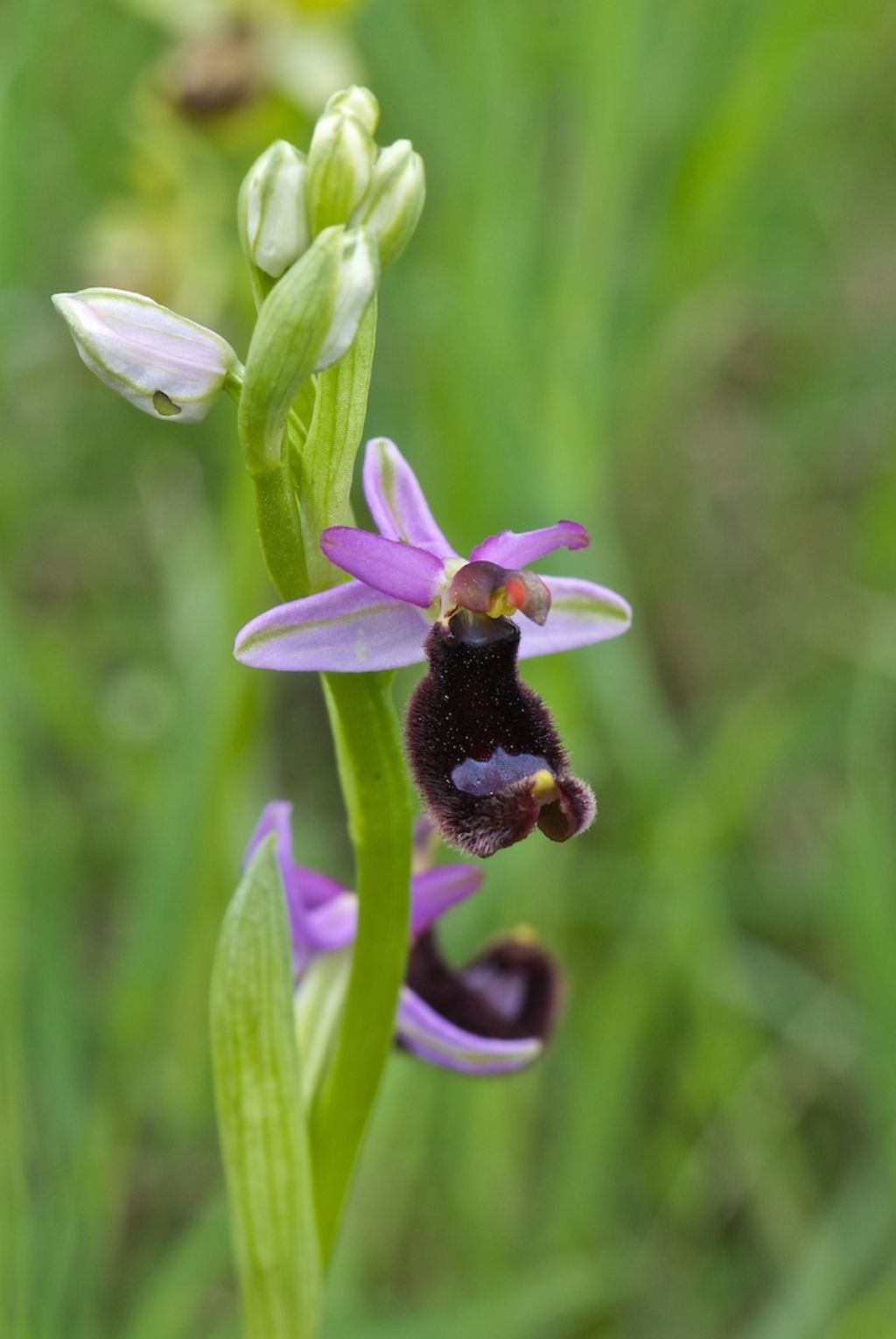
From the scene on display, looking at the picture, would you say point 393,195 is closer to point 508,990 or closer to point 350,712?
point 350,712

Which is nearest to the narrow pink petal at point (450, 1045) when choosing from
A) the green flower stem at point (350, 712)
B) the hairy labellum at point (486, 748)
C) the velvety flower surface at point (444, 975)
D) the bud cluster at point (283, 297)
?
the velvety flower surface at point (444, 975)

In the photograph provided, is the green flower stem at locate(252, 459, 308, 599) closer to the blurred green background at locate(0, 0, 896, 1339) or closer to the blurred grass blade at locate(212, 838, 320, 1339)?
the blurred grass blade at locate(212, 838, 320, 1339)

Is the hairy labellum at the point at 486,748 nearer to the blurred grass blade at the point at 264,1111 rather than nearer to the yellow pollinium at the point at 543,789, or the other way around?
the yellow pollinium at the point at 543,789

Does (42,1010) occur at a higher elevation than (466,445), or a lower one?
lower

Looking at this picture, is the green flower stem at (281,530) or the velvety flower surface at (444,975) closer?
the green flower stem at (281,530)

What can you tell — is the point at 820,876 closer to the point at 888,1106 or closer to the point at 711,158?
the point at 888,1106

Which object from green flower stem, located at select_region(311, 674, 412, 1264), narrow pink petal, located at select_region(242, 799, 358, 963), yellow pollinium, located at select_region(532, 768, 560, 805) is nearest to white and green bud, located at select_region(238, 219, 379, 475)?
green flower stem, located at select_region(311, 674, 412, 1264)

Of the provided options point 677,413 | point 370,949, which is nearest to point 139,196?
point 677,413

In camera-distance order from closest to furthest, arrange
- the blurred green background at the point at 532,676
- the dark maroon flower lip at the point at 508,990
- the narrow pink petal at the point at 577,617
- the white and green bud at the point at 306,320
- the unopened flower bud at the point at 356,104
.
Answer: the white and green bud at the point at 306,320
the unopened flower bud at the point at 356,104
the narrow pink petal at the point at 577,617
the dark maroon flower lip at the point at 508,990
the blurred green background at the point at 532,676
